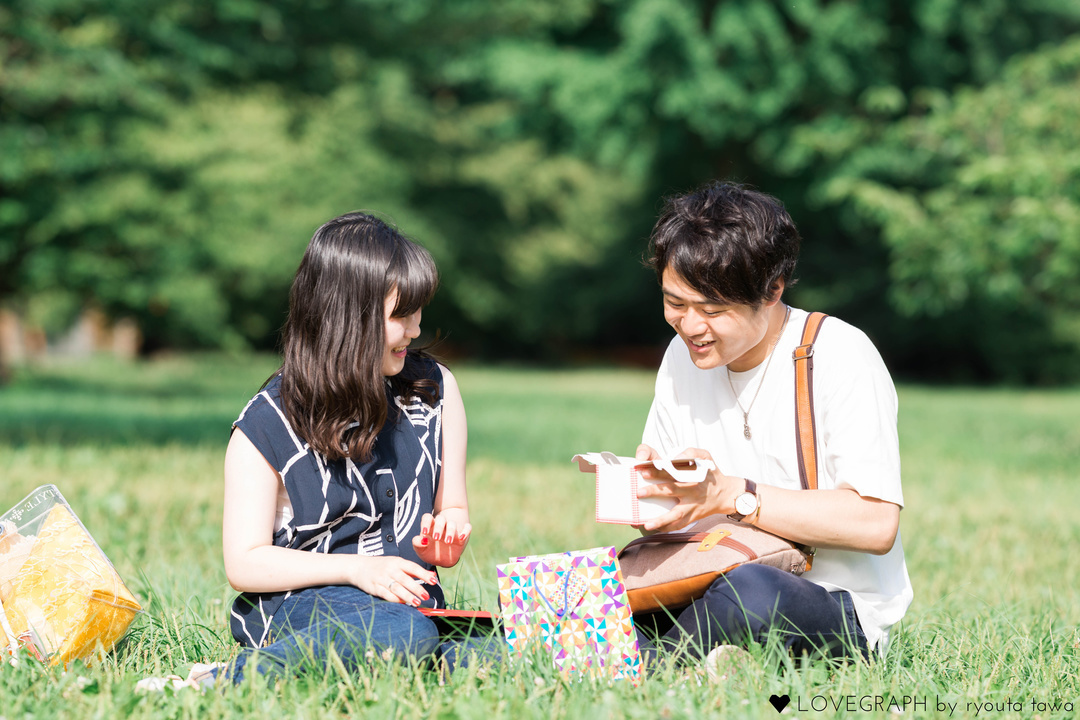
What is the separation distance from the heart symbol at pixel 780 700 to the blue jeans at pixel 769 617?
152 millimetres

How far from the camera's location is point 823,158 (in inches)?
669

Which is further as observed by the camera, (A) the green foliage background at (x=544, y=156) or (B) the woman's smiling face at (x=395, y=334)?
(A) the green foliage background at (x=544, y=156)

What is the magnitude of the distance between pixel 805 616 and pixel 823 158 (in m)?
15.6

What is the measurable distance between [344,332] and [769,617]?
122 cm

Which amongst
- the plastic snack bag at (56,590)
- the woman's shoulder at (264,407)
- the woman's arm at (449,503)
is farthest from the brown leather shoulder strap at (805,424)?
the plastic snack bag at (56,590)

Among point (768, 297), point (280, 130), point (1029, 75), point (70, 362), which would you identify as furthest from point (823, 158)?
point (768, 297)

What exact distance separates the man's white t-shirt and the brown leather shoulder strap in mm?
22

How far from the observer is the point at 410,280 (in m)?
2.54

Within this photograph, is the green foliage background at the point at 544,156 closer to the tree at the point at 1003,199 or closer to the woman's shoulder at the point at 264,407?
the tree at the point at 1003,199

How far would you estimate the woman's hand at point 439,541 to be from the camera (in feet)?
8.23

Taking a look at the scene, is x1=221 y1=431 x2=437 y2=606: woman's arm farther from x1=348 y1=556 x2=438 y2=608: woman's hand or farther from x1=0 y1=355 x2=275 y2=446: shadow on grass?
x1=0 y1=355 x2=275 y2=446: shadow on grass

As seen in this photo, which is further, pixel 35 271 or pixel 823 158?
pixel 823 158

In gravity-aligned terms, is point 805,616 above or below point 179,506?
above

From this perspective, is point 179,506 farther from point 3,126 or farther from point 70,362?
point 70,362
